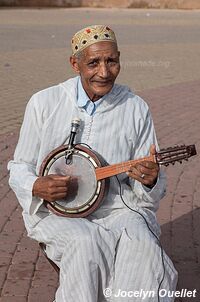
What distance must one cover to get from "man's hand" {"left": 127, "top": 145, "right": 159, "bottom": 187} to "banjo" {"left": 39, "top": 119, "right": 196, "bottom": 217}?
3.6 inches

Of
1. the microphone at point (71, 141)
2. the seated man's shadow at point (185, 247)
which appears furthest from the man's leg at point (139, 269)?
the seated man's shadow at point (185, 247)

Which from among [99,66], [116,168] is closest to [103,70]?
[99,66]

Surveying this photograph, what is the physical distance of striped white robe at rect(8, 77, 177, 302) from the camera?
3166 mm

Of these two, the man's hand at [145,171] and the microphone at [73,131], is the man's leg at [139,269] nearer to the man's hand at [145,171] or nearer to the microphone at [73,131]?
the man's hand at [145,171]

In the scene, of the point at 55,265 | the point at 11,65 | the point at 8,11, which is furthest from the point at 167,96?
the point at 8,11

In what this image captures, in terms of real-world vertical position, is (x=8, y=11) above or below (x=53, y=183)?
above

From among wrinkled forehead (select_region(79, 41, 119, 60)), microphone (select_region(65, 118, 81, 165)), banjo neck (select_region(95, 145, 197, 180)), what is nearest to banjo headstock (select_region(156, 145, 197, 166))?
banjo neck (select_region(95, 145, 197, 180))

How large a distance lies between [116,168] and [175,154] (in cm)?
28

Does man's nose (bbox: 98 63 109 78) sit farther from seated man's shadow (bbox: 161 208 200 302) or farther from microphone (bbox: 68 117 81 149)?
seated man's shadow (bbox: 161 208 200 302)

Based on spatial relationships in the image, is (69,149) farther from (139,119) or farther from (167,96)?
(167,96)

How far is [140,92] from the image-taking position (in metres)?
10.3

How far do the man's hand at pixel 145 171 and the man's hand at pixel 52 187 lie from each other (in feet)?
0.92

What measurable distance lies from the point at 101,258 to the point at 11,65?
32.3 ft

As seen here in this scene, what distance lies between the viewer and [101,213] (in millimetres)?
3498
